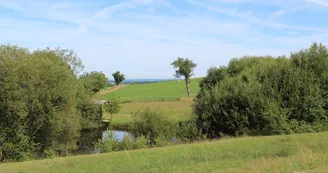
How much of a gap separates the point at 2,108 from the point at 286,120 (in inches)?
887

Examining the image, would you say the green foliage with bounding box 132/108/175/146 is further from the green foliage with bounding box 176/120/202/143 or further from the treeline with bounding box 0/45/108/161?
the treeline with bounding box 0/45/108/161

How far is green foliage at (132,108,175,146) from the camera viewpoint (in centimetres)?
2622

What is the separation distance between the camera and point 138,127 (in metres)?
26.9

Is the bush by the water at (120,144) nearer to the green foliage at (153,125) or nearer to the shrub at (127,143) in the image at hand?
the shrub at (127,143)

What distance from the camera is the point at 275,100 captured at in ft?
84.8

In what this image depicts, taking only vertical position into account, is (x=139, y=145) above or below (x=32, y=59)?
below

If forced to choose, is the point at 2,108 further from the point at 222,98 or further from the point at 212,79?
the point at 212,79

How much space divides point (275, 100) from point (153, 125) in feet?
34.0

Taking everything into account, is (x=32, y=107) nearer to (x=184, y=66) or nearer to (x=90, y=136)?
(x=90, y=136)

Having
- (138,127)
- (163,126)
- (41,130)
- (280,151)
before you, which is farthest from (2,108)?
(280,151)

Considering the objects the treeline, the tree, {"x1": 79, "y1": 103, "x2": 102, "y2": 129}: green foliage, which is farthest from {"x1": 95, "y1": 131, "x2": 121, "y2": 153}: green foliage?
the tree

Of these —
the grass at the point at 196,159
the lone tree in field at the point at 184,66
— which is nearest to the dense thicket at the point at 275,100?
the grass at the point at 196,159

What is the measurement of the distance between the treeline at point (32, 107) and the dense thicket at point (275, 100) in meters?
12.7

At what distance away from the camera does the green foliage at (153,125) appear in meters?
26.2
